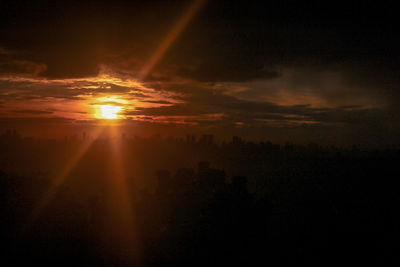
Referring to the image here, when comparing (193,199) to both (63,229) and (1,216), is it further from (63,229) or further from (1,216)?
(1,216)

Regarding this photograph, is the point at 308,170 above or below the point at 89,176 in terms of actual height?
above

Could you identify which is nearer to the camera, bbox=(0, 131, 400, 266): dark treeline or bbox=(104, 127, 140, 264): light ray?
bbox=(0, 131, 400, 266): dark treeline

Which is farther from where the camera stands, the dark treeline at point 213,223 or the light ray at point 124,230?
the light ray at point 124,230

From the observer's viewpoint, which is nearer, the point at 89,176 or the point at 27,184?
the point at 27,184

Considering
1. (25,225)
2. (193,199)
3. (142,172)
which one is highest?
(25,225)

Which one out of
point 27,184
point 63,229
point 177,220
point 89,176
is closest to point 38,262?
point 63,229

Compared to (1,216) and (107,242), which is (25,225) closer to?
(1,216)

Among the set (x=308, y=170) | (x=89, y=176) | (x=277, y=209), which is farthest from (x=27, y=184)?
(x=89, y=176)

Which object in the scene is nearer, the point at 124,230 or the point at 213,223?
the point at 213,223

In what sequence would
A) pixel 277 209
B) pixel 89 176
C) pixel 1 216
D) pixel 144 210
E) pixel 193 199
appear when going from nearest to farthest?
pixel 1 216, pixel 144 210, pixel 193 199, pixel 277 209, pixel 89 176

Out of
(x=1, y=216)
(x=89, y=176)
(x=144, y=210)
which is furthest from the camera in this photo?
(x=89, y=176)
